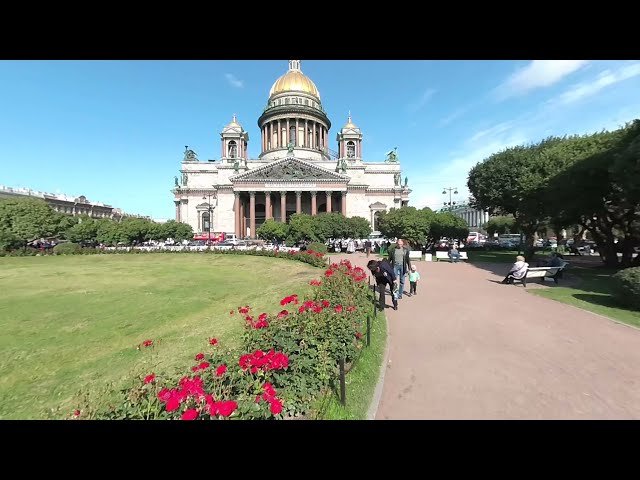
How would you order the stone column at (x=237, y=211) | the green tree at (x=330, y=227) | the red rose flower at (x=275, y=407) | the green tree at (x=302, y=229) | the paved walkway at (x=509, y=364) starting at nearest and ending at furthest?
the red rose flower at (x=275, y=407) < the paved walkway at (x=509, y=364) < the green tree at (x=302, y=229) < the green tree at (x=330, y=227) < the stone column at (x=237, y=211)

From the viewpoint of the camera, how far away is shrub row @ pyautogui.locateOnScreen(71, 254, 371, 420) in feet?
9.00

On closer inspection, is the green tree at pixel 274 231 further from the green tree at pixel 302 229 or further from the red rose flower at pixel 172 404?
the red rose flower at pixel 172 404

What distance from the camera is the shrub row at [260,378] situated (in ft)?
9.00

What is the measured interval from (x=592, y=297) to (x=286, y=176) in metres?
48.4

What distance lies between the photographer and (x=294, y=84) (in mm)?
68625

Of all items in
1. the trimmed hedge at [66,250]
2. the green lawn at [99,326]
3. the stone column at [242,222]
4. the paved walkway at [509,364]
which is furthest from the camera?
the stone column at [242,222]

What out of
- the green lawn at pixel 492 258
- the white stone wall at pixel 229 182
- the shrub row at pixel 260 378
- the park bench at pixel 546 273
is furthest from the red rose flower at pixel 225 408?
the white stone wall at pixel 229 182

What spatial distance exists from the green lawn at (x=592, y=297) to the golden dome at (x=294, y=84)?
6886 cm

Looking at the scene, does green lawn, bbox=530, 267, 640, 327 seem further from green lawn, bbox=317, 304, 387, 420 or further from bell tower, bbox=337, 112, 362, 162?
bell tower, bbox=337, 112, 362, 162

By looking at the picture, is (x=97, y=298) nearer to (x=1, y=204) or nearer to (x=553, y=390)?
(x=553, y=390)

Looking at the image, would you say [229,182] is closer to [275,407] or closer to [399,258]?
[399,258]

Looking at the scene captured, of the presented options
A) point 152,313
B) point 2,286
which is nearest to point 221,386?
point 152,313

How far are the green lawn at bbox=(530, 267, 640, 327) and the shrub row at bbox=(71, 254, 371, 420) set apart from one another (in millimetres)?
7449
